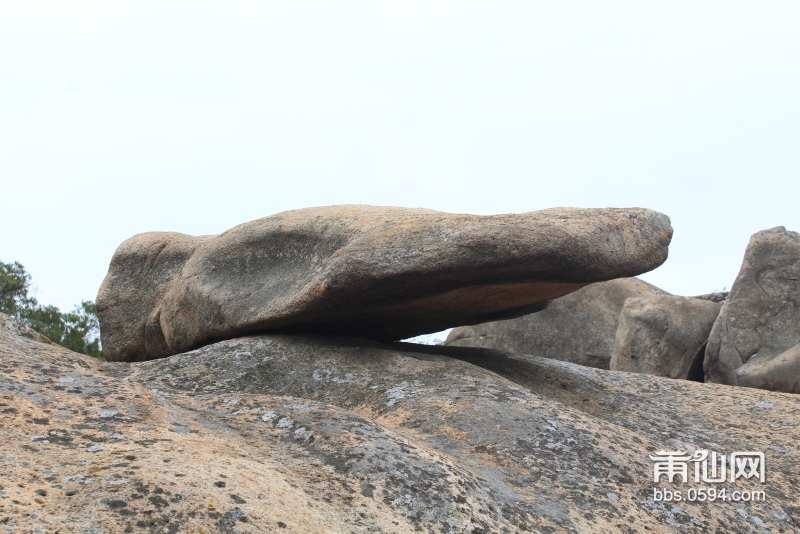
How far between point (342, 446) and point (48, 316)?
14.2m

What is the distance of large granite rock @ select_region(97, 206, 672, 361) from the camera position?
613cm

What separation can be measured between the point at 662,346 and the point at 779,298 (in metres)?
1.65

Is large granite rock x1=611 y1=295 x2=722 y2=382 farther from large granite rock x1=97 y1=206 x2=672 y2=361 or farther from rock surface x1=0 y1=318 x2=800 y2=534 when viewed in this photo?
rock surface x1=0 y1=318 x2=800 y2=534

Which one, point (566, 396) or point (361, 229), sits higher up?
point (361, 229)

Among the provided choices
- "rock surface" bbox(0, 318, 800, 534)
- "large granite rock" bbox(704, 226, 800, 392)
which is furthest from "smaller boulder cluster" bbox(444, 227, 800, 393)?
"rock surface" bbox(0, 318, 800, 534)

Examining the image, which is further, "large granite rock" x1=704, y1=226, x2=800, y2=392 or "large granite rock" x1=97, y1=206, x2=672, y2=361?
"large granite rock" x1=704, y1=226, x2=800, y2=392

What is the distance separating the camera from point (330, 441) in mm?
4320

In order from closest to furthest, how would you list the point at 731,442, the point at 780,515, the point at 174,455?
the point at 174,455, the point at 780,515, the point at 731,442

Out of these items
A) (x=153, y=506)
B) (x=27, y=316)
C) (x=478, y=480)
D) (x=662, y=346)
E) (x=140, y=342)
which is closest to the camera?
(x=153, y=506)

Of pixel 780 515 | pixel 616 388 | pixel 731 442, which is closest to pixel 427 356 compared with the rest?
pixel 616 388

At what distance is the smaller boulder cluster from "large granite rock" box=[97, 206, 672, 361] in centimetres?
321

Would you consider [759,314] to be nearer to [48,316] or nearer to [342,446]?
[342,446]

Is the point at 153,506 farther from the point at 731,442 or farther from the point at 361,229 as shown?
the point at 731,442

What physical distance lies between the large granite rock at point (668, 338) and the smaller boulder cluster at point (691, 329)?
0.01 m
